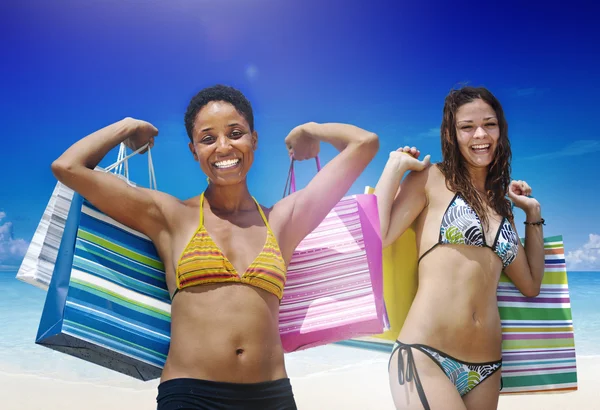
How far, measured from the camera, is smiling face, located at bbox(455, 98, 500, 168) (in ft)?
9.70

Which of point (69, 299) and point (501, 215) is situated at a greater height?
point (501, 215)

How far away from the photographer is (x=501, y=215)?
297 centimetres

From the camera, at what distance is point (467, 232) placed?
274 cm

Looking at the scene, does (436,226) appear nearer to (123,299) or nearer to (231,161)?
(231,161)

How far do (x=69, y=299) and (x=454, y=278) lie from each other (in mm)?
1815

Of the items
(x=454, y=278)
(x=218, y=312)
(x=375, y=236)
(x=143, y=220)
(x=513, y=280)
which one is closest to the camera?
(x=218, y=312)

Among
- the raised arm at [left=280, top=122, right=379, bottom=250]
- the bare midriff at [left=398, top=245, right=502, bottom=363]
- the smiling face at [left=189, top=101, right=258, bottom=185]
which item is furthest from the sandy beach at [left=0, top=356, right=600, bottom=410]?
the smiling face at [left=189, top=101, right=258, bottom=185]

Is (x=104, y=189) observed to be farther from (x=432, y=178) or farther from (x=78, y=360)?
(x=78, y=360)

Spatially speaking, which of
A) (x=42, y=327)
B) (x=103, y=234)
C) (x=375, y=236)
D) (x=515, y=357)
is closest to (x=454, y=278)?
(x=375, y=236)

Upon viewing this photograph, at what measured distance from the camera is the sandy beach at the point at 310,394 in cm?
645

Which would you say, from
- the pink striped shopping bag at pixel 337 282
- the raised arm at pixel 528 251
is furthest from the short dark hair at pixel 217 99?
the raised arm at pixel 528 251

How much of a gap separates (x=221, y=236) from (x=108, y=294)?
628 millimetres

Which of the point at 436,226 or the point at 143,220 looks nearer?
the point at 143,220

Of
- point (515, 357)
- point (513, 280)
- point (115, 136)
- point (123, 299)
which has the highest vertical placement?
point (115, 136)
